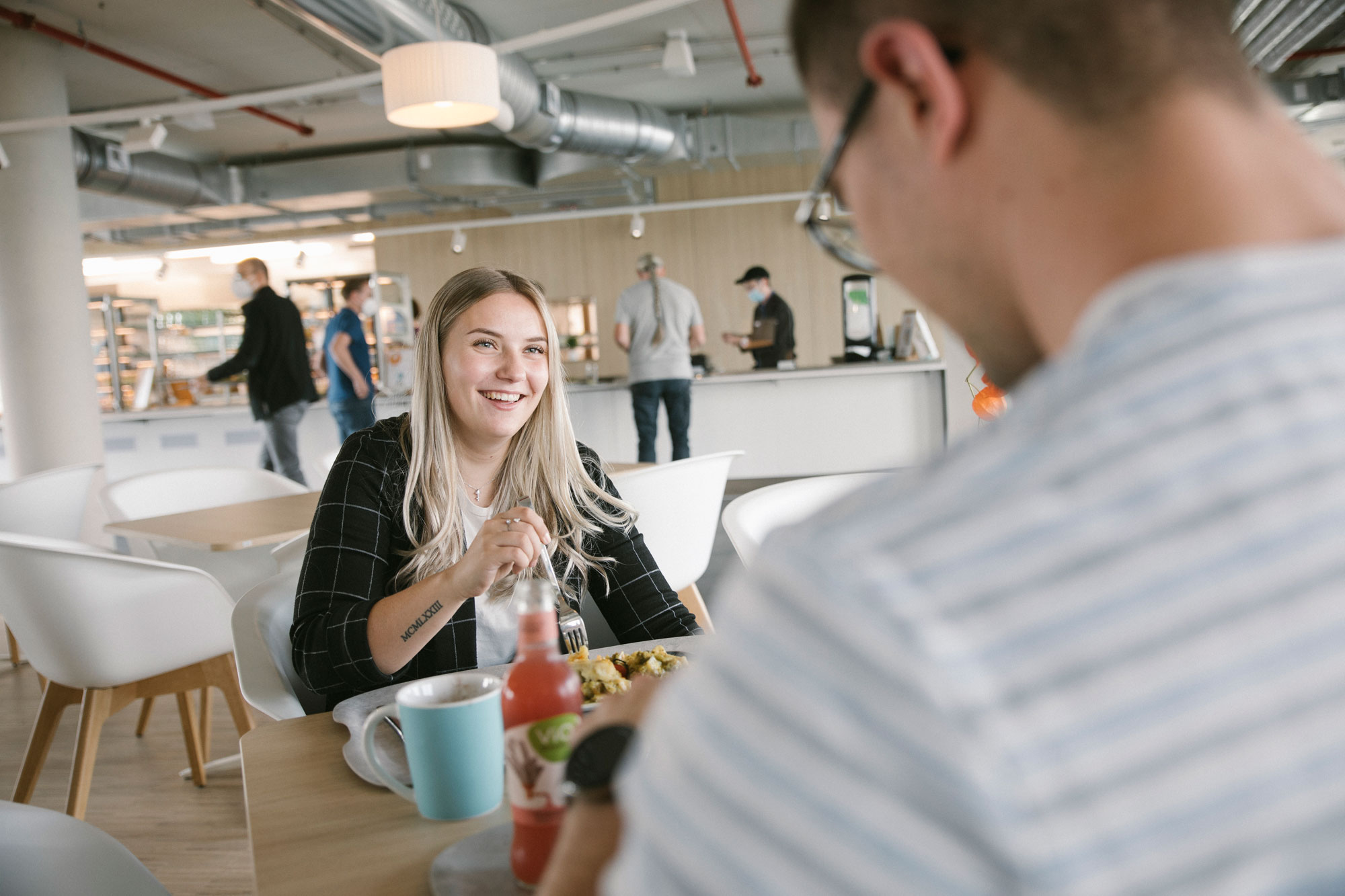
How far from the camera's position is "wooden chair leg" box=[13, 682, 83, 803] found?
2406mm

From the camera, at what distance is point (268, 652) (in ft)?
4.82

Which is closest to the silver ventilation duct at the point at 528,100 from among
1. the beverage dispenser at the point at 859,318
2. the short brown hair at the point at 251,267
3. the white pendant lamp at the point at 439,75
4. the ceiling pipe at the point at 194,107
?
the ceiling pipe at the point at 194,107

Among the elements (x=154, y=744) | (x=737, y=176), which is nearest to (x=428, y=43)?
(x=154, y=744)

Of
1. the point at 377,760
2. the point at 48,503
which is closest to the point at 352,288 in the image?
the point at 48,503

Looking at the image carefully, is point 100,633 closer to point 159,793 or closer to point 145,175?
point 159,793

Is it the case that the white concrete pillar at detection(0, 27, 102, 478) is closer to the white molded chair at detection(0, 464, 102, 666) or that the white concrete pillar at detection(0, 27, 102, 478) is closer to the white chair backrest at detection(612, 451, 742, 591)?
the white molded chair at detection(0, 464, 102, 666)

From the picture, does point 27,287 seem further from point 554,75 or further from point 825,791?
point 825,791

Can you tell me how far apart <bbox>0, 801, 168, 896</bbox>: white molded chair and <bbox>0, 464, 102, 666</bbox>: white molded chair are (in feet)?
10.0

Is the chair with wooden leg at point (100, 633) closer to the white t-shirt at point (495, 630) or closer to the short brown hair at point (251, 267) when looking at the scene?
the white t-shirt at point (495, 630)

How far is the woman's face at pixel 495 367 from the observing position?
5.46 ft

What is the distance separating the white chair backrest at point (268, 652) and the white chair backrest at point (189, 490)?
6.30 ft

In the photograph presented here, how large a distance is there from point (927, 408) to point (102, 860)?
6.37 meters

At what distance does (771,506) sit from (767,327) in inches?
224

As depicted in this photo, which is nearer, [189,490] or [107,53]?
[189,490]
